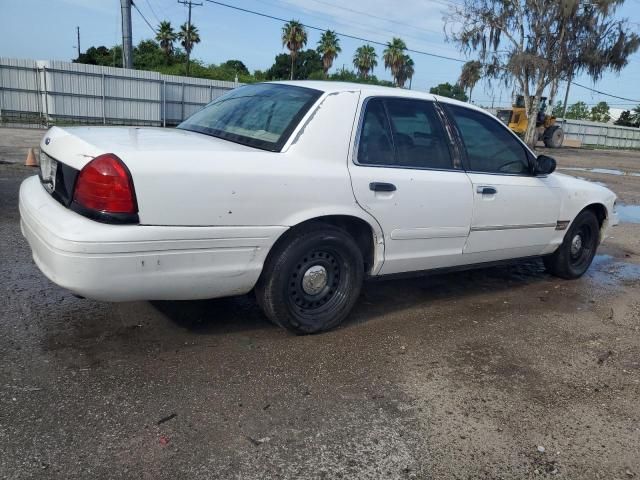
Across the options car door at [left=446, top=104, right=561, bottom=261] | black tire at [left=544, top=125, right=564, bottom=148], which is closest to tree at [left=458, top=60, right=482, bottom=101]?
black tire at [left=544, top=125, right=564, bottom=148]

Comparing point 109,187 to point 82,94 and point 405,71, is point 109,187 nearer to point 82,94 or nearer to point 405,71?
point 82,94

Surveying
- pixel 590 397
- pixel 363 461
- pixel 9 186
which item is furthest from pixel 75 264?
pixel 9 186

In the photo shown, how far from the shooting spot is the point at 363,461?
98.0 inches

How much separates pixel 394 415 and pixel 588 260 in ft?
12.7

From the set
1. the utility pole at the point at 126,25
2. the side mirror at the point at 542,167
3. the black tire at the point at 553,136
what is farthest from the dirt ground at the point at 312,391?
the black tire at the point at 553,136

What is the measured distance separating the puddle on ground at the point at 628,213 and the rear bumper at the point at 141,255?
8.43 metres

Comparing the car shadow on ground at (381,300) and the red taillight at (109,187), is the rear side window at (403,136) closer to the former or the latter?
the car shadow on ground at (381,300)

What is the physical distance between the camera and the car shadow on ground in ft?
12.7

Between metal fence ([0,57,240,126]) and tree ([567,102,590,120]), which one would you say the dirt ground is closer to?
metal fence ([0,57,240,126])

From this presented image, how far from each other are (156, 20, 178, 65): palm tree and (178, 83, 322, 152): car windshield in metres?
54.6

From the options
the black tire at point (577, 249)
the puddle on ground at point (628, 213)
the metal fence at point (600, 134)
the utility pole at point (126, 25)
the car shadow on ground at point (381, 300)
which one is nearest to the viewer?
the car shadow on ground at point (381, 300)

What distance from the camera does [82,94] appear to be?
22234 mm

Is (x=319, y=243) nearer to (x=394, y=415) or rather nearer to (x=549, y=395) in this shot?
(x=394, y=415)

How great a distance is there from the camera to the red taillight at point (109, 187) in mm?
2824
